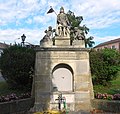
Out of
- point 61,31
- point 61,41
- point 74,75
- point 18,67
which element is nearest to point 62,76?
point 74,75

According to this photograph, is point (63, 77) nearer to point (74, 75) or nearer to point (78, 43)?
point (74, 75)

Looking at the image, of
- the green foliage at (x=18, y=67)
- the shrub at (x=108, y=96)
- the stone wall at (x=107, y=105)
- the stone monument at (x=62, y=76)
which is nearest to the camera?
the stone wall at (x=107, y=105)

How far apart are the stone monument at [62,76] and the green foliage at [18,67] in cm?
486

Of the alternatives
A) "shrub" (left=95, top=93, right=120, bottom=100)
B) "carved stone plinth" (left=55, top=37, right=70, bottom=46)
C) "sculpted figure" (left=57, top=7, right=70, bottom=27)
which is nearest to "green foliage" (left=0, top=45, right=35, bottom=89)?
"carved stone plinth" (left=55, top=37, right=70, bottom=46)

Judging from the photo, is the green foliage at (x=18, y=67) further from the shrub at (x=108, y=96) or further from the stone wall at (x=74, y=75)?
the shrub at (x=108, y=96)

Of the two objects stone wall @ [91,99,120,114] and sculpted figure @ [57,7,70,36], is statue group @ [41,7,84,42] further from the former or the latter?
stone wall @ [91,99,120,114]

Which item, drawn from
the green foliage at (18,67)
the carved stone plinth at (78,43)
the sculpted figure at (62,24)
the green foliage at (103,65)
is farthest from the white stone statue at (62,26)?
the green foliage at (103,65)

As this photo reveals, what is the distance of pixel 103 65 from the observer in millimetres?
22562

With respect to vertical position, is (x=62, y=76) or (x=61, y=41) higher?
(x=61, y=41)

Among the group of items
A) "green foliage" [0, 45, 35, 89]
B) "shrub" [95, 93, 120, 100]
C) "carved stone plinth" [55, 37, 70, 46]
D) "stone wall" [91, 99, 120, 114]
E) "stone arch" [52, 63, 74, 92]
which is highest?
"carved stone plinth" [55, 37, 70, 46]

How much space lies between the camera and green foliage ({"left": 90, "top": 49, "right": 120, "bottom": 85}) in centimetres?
2242

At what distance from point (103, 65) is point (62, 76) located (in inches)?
246

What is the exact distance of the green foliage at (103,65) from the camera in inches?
883

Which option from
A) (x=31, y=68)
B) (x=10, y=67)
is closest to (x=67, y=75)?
(x=31, y=68)
